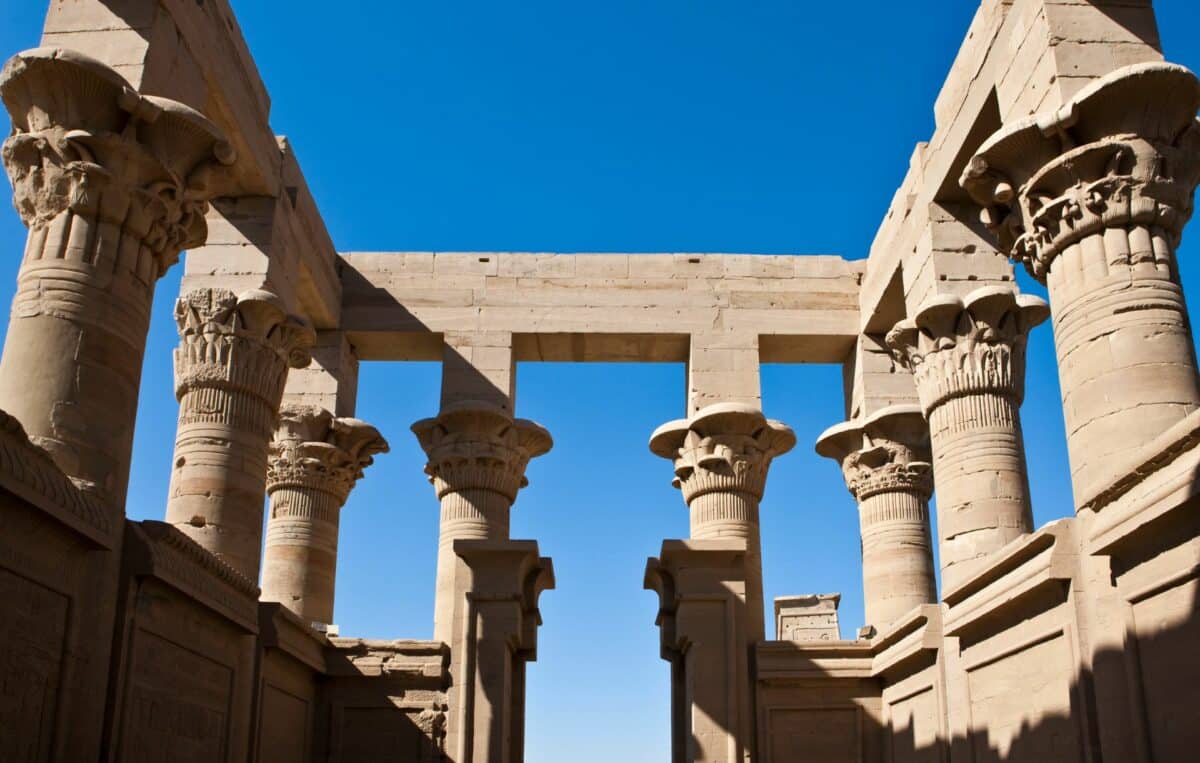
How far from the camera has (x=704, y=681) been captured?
14008 millimetres

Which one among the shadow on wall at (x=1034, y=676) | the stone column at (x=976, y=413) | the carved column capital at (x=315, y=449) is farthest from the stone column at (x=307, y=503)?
the stone column at (x=976, y=413)

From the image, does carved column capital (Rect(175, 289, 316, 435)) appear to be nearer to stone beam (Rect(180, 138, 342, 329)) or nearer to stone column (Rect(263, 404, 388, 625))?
stone beam (Rect(180, 138, 342, 329))

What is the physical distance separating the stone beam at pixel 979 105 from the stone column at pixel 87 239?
7.81 metres

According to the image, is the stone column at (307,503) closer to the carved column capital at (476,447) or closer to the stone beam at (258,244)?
the carved column capital at (476,447)

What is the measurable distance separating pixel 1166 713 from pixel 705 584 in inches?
265

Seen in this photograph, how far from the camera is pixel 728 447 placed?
18.5 metres

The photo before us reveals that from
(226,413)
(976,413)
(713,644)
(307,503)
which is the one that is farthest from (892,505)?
(226,413)

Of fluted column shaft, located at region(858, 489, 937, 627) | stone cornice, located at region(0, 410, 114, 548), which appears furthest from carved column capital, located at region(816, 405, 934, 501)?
stone cornice, located at region(0, 410, 114, 548)

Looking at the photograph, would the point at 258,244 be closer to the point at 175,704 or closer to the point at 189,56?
the point at 189,56

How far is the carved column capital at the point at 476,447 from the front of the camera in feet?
62.3

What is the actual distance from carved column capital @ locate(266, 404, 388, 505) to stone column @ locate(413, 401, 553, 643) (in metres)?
1.22

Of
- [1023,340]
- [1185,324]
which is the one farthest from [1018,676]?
[1023,340]

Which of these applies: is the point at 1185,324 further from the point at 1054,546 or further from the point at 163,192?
the point at 163,192

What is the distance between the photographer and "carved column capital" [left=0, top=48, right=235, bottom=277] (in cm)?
980
